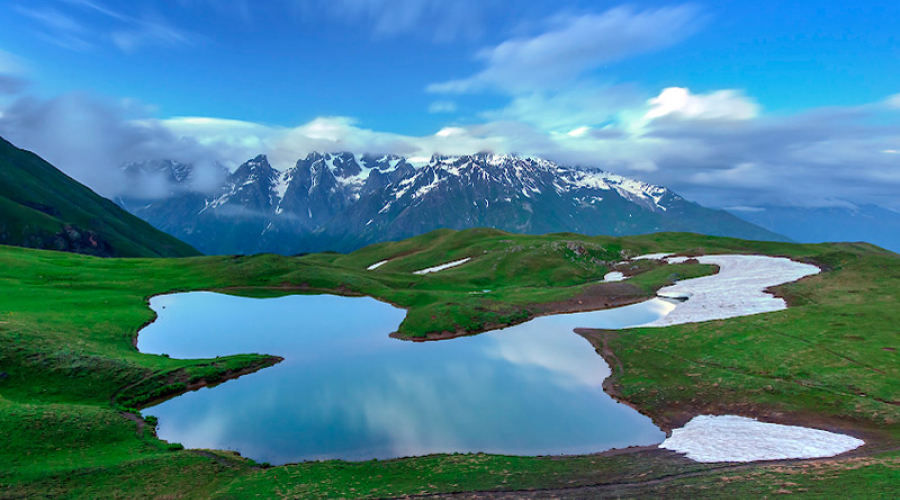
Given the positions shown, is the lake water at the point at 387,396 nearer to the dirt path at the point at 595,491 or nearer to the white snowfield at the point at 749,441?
the white snowfield at the point at 749,441

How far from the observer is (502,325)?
239ft

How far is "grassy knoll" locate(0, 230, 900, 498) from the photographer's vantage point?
25.3 m

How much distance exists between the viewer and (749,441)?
31.8 metres

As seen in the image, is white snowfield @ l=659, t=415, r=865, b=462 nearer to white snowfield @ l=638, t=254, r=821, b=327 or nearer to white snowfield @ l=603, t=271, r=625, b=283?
white snowfield @ l=638, t=254, r=821, b=327

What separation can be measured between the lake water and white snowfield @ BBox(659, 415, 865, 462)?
298 centimetres

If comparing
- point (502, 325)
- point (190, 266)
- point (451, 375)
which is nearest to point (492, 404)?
point (451, 375)

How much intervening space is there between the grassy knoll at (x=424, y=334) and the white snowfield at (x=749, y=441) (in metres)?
2.09

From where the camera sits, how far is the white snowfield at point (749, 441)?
28953 mm

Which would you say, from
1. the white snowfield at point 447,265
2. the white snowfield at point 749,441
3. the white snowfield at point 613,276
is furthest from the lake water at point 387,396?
the white snowfield at point 447,265

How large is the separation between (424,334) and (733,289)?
64.3 m

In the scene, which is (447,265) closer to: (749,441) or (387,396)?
(387,396)

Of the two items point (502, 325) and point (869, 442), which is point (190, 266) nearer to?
point (502, 325)

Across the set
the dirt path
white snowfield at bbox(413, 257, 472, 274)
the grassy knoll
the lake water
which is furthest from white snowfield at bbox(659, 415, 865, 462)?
white snowfield at bbox(413, 257, 472, 274)

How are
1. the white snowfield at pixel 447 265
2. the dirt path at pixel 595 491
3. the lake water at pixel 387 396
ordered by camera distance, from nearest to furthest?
the dirt path at pixel 595 491, the lake water at pixel 387 396, the white snowfield at pixel 447 265
